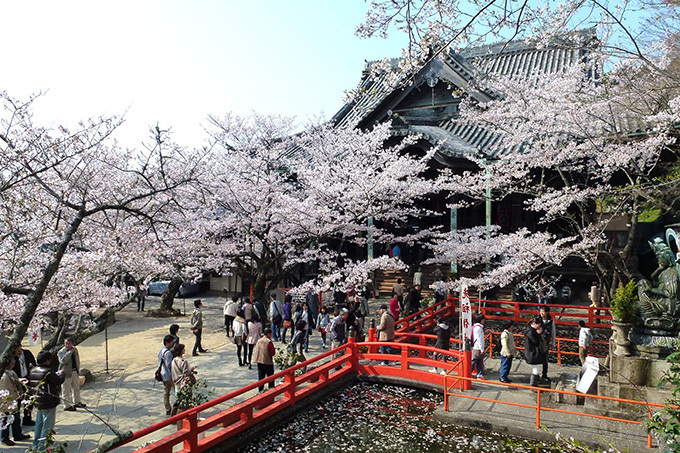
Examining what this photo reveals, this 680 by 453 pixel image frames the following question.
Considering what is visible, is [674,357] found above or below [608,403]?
above

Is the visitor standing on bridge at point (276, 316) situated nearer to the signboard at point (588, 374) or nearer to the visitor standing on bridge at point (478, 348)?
the visitor standing on bridge at point (478, 348)

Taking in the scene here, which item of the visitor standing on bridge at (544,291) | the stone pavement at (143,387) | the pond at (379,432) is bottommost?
the pond at (379,432)

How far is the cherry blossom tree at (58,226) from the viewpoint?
6.86m

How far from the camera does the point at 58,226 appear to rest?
450 inches

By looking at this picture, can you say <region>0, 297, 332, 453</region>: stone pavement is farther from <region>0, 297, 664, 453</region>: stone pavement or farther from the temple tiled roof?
the temple tiled roof

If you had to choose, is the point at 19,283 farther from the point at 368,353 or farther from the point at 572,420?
the point at 572,420

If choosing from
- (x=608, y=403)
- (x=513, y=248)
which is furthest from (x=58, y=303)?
(x=513, y=248)

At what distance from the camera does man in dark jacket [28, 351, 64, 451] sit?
7605mm

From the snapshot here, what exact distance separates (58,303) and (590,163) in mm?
15623

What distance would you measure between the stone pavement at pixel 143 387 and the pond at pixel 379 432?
1.43 ft

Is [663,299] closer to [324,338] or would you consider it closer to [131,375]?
[324,338]

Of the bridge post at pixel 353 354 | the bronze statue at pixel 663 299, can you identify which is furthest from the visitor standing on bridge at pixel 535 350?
the bridge post at pixel 353 354

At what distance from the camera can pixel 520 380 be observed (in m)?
11.3

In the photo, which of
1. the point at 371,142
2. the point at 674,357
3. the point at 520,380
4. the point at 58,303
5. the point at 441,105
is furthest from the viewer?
the point at 441,105
